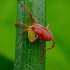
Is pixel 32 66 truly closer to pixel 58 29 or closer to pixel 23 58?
pixel 23 58

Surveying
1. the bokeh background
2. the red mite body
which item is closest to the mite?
the red mite body

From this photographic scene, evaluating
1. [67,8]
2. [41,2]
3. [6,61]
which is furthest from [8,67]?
[41,2]

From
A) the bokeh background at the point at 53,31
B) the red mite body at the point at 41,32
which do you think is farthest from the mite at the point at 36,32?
the bokeh background at the point at 53,31

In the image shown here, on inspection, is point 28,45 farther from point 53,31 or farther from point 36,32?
point 53,31

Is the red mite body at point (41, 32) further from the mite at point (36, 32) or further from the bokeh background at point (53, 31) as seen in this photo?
the bokeh background at point (53, 31)

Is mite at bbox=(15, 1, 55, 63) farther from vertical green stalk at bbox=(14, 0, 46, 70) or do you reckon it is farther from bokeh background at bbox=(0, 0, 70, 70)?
bokeh background at bbox=(0, 0, 70, 70)

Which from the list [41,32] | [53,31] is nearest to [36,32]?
[41,32]

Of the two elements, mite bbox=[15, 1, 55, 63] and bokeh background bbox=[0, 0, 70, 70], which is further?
bokeh background bbox=[0, 0, 70, 70]
